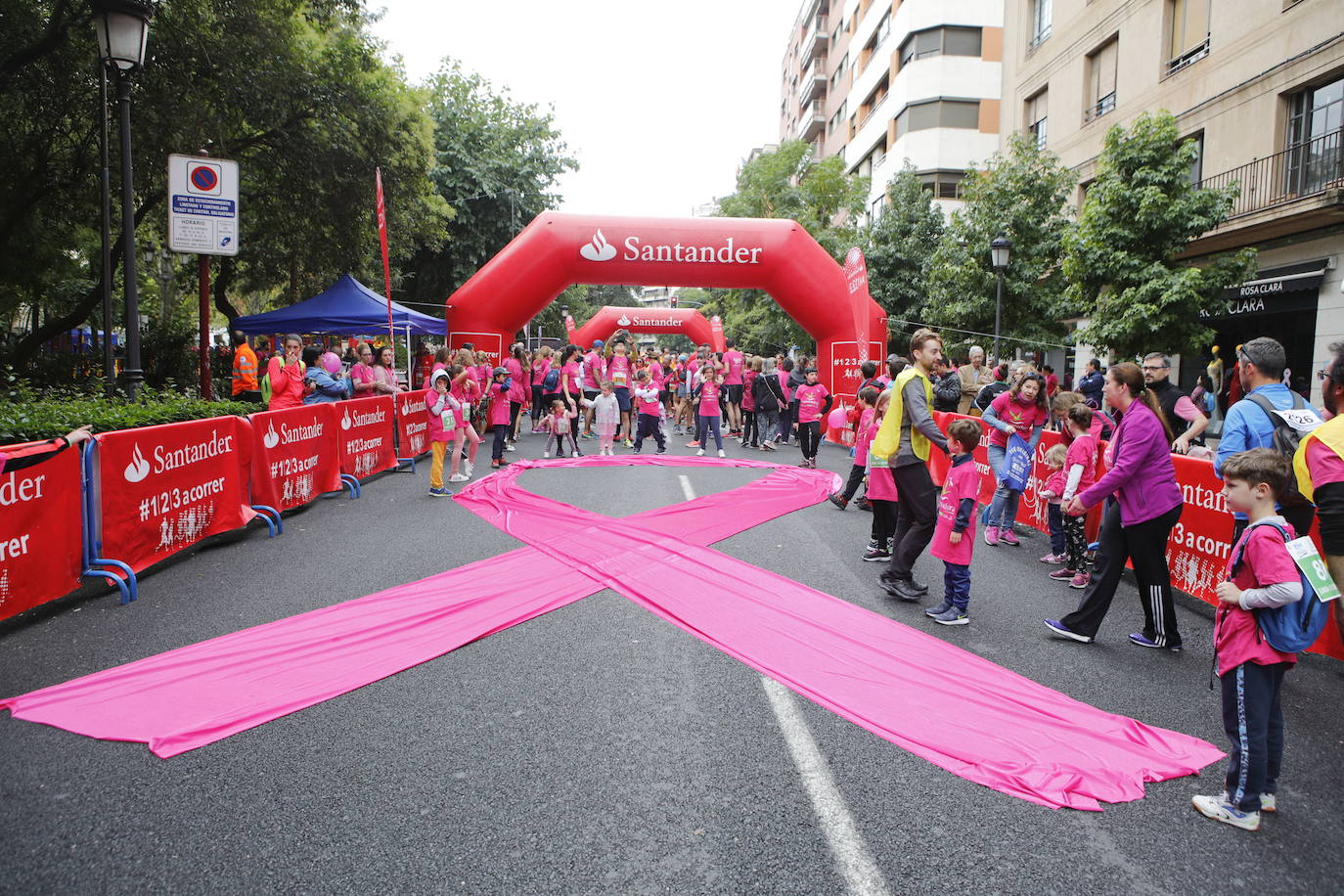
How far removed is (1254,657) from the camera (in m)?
3.14

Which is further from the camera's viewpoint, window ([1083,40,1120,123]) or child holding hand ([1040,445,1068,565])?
window ([1083,40,1120,123])

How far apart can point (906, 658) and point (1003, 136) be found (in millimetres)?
28661

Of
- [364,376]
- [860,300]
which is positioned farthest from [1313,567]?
[860,300]

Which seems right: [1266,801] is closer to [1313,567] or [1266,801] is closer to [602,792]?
[1313,567]

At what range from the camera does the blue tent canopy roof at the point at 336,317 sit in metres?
17.8

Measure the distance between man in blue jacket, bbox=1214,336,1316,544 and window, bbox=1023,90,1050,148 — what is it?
77.6ft

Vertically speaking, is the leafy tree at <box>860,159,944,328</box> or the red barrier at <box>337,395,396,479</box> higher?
the leafy tree at <box>860,159,944,328</box>

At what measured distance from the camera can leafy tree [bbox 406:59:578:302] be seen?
1155 inches

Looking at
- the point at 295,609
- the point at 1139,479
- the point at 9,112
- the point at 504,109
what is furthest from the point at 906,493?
the point at 504,109

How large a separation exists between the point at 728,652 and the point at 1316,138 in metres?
16.5

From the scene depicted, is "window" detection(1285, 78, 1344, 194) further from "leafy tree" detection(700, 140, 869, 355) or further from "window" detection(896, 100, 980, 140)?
"window" detection(896, 100, 980, 140)

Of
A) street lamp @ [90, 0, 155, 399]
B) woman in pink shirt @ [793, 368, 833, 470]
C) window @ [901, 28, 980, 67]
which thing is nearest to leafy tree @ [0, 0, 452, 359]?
street lamp @ [90, 0, 155, 399]

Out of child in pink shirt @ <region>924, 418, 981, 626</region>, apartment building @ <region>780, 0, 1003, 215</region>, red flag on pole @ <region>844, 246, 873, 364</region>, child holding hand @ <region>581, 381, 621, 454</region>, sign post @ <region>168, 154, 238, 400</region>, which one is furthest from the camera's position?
apartment building @ <region>780, 0, 1003, 215</region>

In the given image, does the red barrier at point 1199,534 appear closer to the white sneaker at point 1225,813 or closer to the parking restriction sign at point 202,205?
the white sneaker at point 1225,813
